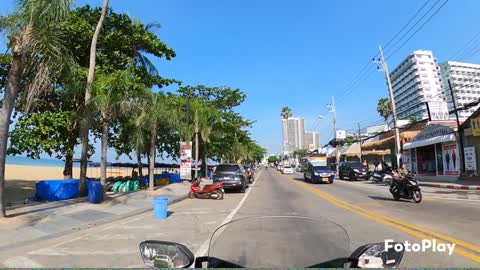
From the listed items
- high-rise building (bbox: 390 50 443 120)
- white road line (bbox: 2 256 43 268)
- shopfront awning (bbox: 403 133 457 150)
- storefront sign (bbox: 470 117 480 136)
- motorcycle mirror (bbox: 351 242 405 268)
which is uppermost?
high-rise building (bbox: 390 50 443 120)

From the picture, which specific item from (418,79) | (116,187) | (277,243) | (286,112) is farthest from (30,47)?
(286,112)

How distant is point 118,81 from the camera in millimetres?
17844

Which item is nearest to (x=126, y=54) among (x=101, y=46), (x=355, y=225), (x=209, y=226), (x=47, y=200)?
(x=101, y=46)

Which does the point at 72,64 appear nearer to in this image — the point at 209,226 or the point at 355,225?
the point at 209,226

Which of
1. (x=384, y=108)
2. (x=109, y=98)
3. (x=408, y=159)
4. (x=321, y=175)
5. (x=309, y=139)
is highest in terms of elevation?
(x=309, y=139)

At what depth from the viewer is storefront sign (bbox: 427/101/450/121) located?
110ft

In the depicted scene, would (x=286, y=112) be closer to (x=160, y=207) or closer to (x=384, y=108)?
(x=384, y=108)

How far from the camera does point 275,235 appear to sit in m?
3.78

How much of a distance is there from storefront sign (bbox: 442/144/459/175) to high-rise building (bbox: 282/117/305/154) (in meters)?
135

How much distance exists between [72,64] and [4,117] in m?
2.99

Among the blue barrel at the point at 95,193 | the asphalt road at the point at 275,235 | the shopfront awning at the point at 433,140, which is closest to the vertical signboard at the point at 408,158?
the shopfront awning at the point at 433,140

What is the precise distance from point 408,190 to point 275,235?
14.6m

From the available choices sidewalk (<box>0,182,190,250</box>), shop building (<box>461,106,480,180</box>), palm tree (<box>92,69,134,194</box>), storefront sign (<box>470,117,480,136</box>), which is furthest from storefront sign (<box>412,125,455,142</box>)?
palm tree (<box>92,69,134,194</box>)

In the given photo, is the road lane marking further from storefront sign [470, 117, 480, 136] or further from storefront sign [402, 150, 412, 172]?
storefront sign [402, 150, 412, 172]
